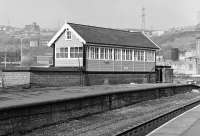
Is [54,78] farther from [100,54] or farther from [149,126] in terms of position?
[149,126]

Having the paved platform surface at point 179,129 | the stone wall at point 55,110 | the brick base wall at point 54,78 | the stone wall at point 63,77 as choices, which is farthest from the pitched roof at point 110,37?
the paved platform surface at point 179,129

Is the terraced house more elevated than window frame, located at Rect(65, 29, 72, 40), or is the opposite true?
window frame, located at Rect(65, 29, 72, 40)

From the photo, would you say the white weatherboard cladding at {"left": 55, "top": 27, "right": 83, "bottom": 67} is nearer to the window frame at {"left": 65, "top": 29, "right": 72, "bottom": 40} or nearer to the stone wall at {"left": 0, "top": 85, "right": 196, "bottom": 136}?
the window frame at {"left": 65, "top": 29, "right": 72, "bottom": 40}

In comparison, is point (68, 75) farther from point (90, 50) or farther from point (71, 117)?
point (71, 117)

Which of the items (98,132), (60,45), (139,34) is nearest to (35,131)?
(98,132)

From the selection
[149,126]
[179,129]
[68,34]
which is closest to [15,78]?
[68,34]

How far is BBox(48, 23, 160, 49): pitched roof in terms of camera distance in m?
41.2

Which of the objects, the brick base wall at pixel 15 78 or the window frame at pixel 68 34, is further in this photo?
the window frame at pixel 68 34

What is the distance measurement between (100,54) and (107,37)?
351 centimetres

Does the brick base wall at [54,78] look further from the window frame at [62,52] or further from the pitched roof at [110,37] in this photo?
the window frame at [62,52]

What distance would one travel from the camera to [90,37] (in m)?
41.4

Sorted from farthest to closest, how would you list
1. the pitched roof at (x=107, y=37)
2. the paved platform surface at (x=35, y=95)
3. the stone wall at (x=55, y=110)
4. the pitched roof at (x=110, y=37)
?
the pitched roof at (x=110, y=37), the pitched roof at (x=107, y=37), the paved platform surface at (x=35, y=95), the stone wall at (x=55, y=110)

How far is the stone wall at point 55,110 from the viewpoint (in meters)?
14.1

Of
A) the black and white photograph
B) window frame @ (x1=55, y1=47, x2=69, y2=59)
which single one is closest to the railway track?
the black and white photograph
